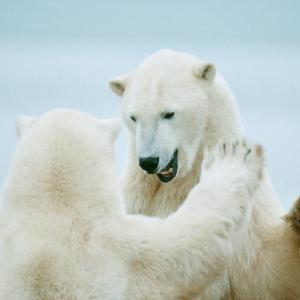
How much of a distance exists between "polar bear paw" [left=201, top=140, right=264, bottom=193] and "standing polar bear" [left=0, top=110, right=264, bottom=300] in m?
0.02

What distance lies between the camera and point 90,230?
431 centimetres

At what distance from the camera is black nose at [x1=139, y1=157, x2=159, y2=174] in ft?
17.1

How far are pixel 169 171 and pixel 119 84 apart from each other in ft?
2.57

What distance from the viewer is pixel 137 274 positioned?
429cm

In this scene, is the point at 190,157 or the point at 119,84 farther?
the point at 119,84

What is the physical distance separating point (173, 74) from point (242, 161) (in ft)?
3.45

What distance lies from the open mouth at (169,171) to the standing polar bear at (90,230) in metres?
0.85

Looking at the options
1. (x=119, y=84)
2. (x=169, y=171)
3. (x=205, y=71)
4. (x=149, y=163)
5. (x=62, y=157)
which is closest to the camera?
(x=62, y=157)

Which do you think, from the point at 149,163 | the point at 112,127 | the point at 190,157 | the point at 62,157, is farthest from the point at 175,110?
the point at 62,157

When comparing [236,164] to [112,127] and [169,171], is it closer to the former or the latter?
[112,127]

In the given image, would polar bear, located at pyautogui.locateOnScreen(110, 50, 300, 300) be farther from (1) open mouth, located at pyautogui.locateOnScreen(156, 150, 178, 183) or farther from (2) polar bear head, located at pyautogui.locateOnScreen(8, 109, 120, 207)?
(2) polar bear head, located at pyautogui.locateOnScreen(8, 109, 120, 207)

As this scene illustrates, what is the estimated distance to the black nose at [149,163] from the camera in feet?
17.1

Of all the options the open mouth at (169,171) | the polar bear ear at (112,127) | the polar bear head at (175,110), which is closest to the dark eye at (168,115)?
the polar bear head at (175,110)

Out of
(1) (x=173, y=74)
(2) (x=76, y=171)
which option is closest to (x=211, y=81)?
(1) (x=173, y=74)
